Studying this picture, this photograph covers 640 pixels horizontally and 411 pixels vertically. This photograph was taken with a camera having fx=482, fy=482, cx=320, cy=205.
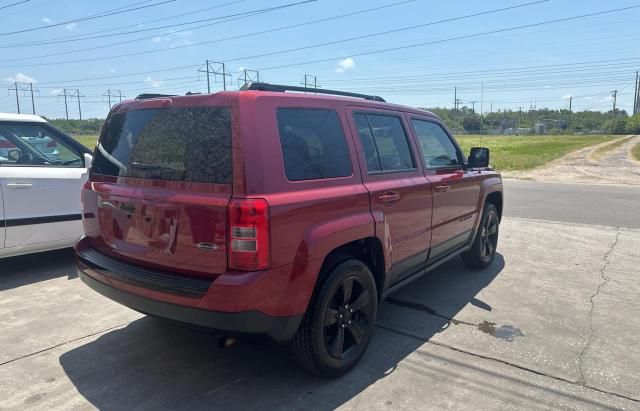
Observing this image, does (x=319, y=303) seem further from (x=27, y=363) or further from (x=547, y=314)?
(x=547, y=314)

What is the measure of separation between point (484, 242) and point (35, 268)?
5283 mm

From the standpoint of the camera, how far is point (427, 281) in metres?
5.36

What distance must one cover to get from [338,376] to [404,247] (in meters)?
1.17

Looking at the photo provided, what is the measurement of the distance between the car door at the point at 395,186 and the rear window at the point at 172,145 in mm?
1077

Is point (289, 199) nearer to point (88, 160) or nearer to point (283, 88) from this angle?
point (283, 88)

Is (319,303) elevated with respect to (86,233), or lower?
lower

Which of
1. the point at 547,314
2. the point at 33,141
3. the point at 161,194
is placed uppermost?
the point at 33,141

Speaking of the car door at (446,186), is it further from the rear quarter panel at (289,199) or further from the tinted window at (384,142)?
the rear quarter panel at (289,199)

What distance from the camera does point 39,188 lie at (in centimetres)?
516

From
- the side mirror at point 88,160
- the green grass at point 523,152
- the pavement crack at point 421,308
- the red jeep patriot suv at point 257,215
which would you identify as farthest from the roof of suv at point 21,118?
the green grass at point 523,152

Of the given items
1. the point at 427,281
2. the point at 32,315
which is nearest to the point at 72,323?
the point at 32,315

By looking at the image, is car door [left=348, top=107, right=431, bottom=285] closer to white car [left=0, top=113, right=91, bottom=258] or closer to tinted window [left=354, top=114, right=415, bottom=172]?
tinted window [left=354, top=114, right=415, bottom=172]

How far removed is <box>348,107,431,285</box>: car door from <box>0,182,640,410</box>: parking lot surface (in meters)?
0.69

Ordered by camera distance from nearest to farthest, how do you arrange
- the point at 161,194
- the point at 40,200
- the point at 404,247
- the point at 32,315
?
the point at 161,194, the point at 404,247, the point at 32,315, the point at 40,200
